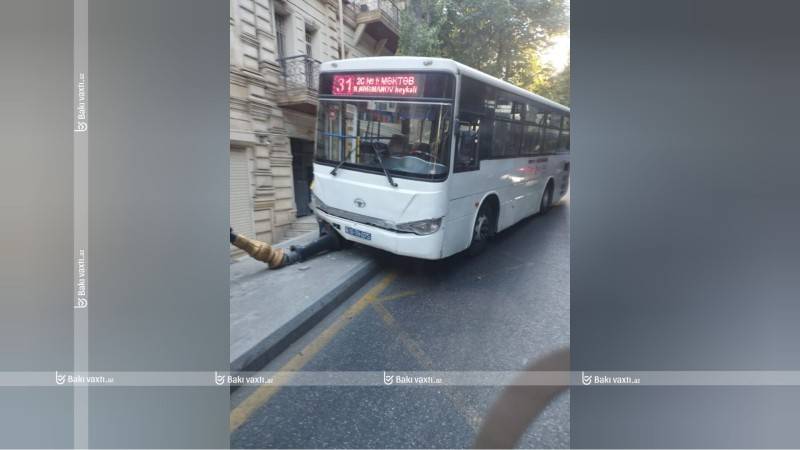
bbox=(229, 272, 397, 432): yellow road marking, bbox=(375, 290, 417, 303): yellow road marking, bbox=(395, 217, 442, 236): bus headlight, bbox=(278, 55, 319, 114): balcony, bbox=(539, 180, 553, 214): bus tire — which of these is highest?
bbox=(278, 55, 319, 114): balcony

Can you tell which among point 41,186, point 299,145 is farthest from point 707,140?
point 41,186

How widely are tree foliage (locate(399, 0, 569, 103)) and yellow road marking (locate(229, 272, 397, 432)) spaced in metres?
1.21

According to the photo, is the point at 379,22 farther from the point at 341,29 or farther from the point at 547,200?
the point at 547,200

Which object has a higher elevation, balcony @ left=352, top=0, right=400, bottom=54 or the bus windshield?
balcony @ left=352, top=0, right=400, bottom=54

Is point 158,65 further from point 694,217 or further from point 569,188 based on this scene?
point 694,217

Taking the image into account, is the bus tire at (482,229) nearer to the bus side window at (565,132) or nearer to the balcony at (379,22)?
the bus side window at (565,132)

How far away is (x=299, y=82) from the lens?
157 centimetres

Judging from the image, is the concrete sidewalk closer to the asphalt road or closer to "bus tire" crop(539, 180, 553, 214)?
the asphalt road

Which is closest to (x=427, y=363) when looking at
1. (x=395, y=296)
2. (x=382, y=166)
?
(x=395, y=296)

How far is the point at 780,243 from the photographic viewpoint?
3.72 ft

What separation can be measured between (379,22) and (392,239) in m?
1.20

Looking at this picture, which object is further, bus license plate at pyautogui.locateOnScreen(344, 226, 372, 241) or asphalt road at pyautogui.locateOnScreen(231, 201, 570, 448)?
bus license plate at pyautogui.locateOnScreen(344, 226, 372, 241)

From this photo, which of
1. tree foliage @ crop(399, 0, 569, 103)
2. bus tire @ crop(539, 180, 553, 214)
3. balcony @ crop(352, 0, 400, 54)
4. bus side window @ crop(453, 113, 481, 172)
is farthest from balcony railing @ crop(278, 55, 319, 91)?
bus tire @ crop(539, 180, 553, 214)

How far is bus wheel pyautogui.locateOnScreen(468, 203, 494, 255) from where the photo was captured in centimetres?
211
